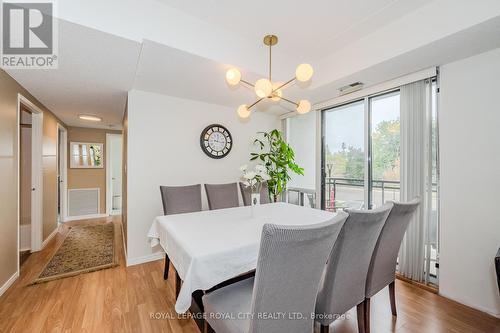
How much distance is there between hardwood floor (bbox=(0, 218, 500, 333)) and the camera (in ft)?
5.67

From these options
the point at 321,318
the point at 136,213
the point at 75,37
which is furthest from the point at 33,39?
the point at 321,318

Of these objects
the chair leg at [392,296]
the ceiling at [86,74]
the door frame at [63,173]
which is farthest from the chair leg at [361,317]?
the door frame at [63,173]

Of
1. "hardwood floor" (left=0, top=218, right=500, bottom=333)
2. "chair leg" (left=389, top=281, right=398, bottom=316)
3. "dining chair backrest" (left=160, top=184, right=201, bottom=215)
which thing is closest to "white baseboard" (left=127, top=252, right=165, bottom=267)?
"hardwood floor" (left=0, top=218, right=500, bottom=333)

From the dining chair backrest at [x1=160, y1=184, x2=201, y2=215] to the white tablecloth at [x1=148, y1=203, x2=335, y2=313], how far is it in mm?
409

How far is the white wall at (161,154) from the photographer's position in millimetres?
2943

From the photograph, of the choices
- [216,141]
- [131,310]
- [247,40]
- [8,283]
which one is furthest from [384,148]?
[8,283]

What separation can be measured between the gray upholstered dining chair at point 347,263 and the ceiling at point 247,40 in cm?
169

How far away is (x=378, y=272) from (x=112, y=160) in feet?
20.6

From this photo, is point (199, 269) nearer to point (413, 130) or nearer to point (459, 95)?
point (413, 130)

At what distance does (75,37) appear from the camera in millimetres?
1719

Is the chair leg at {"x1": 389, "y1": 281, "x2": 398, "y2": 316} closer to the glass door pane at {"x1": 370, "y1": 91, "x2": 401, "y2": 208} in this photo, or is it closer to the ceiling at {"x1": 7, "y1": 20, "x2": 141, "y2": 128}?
the glass door pane at {"x1": 370, "y1": 91, "x2": 401, "y2": 208}

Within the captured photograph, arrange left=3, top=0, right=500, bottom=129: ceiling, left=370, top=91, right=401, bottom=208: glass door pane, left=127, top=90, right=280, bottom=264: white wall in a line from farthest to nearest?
left=127, top=90, right=280, bottom=264: white wall, left=370, top=91, right=401, bottom=208: glass door pane, left=3, top=0, right=500, bottom=129: ceiling

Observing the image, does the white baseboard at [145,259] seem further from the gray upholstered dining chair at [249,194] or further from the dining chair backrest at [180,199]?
the gray upholstered dining chair at [249,194]

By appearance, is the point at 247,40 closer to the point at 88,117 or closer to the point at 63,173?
the point at 88,117
